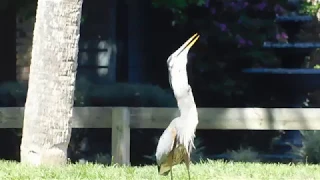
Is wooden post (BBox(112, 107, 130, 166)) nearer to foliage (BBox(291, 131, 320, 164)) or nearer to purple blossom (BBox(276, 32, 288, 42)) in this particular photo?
foliage (BBox(291, 131, 320, 164))

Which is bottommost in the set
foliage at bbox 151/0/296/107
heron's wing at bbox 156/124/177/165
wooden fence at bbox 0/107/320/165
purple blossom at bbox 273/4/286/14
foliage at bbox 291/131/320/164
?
foliage at bbox 291/131/320/164

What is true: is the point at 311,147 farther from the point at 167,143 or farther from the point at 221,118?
Answer: the point at 167,143

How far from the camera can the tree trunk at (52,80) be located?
8406mm

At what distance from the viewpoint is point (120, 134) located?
9461 mm

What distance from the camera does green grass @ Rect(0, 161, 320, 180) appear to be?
7492 millimetres

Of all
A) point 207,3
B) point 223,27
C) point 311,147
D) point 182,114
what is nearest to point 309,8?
point 223,27

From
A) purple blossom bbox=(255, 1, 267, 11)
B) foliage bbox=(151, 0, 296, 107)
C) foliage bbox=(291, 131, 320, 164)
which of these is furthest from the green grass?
purple blossom bbox=(255, 1, 267, 11)

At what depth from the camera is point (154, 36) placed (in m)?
14.3

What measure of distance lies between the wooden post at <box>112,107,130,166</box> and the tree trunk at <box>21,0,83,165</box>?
1.00 metres

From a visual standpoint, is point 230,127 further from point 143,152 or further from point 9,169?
→ point 9,169

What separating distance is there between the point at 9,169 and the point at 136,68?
648 centimetres

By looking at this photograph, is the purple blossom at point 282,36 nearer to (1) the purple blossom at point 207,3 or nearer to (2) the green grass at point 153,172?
(1) the purple blossom at point 207,3

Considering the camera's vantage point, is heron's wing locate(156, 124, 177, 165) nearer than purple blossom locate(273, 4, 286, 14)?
Yes

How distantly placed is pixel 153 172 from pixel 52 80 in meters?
1.46
